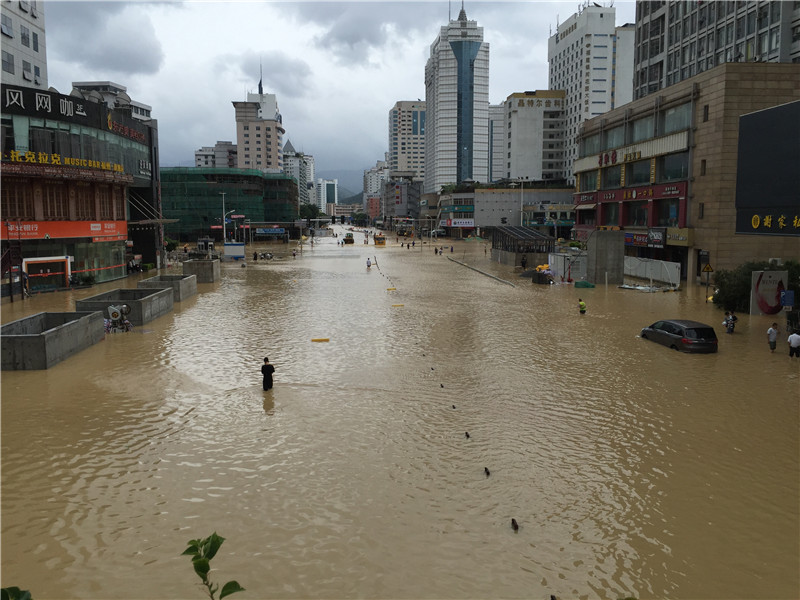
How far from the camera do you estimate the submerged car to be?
82.4 feet

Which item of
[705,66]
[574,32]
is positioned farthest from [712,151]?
[574,32]

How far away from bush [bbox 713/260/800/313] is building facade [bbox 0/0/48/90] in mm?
67001

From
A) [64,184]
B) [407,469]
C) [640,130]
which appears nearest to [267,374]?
[407,469]

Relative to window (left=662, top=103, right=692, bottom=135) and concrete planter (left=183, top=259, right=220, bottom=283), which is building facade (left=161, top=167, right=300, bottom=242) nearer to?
concrete planter (left=183, top=259, right=220, bottom=283)

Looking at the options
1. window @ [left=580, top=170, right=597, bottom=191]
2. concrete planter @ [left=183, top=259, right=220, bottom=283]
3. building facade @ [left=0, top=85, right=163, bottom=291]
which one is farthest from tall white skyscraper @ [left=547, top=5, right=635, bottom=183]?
building facade @ [left=0, top=85, right=163, bottom=291]

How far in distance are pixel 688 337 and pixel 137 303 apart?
2655 cm

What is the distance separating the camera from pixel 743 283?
34.3 m

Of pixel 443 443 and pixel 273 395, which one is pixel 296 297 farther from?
pixel 443 443

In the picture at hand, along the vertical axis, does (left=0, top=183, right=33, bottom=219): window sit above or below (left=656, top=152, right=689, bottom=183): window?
below

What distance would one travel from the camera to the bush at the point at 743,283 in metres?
33.2

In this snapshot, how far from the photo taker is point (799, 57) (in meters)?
58.8

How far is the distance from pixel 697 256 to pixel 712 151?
8465mm

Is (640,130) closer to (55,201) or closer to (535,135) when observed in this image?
(55,201)

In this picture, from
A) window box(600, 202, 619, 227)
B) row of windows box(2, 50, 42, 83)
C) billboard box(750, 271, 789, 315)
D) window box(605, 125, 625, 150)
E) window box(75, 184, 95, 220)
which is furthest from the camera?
window box(600, 202, 619, 227)
